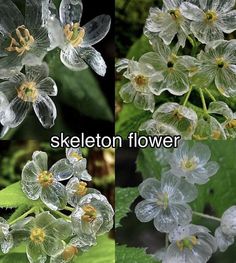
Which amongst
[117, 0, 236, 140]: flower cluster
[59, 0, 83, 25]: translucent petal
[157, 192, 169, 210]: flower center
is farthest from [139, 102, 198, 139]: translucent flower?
[59, 0, 83, 25]: translucent petal

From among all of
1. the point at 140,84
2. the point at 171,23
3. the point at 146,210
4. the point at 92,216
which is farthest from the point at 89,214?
the point at 171,23

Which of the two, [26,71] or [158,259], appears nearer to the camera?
[26,71]

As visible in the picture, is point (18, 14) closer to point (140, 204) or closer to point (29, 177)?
point (29, 177)

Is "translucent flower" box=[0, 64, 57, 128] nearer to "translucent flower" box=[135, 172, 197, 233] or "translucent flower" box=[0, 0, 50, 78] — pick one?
"translucent flower" box=[0, 0, 50, 78]

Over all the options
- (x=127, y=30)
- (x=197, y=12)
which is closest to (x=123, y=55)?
(x=127, y=30)

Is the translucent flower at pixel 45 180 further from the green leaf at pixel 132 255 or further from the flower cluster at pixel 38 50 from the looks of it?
the green leaf at pixel 132 255

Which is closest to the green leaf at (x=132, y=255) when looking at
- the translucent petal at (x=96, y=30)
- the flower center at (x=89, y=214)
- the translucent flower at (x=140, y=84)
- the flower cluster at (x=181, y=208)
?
the flower cluster at (x=181, y=208)
